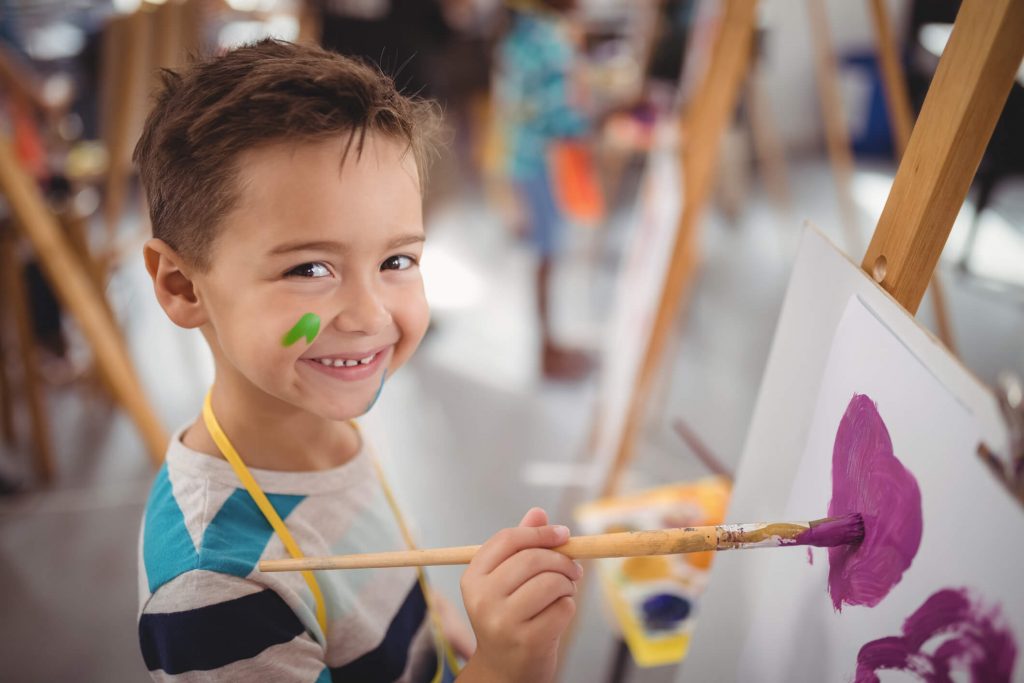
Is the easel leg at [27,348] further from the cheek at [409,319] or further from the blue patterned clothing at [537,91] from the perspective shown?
the cheek at [409,319]

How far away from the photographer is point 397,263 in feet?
2.22

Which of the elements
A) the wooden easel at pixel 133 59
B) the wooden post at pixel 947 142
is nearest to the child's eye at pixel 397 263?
the wooden post at pixel 947 142

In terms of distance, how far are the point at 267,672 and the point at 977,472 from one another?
0.55 meters

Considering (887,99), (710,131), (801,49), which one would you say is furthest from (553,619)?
(801,49)

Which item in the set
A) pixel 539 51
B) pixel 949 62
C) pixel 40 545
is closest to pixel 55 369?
pixel 40 545

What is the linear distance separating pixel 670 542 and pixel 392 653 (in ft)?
1.22

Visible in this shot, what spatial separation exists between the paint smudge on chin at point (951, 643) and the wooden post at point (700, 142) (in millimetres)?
982

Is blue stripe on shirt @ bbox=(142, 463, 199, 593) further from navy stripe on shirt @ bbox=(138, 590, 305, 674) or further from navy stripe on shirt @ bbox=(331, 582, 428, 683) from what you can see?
navy stripe on shirt @ bbox=(331, 582, 428, 683)

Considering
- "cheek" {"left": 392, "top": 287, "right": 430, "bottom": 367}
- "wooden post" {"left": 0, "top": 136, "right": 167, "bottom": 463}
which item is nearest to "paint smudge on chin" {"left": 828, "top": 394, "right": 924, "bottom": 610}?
"cheek" {"left": 392, "top": 287, "right": 430, "bottom": 367}

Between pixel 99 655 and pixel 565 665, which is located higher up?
pixel 99 655

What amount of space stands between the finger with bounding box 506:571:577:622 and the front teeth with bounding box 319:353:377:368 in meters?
0.24

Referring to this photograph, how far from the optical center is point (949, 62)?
1.67 feet

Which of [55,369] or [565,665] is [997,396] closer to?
[565,665]

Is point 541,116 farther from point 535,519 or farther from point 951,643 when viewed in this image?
point 951,643
